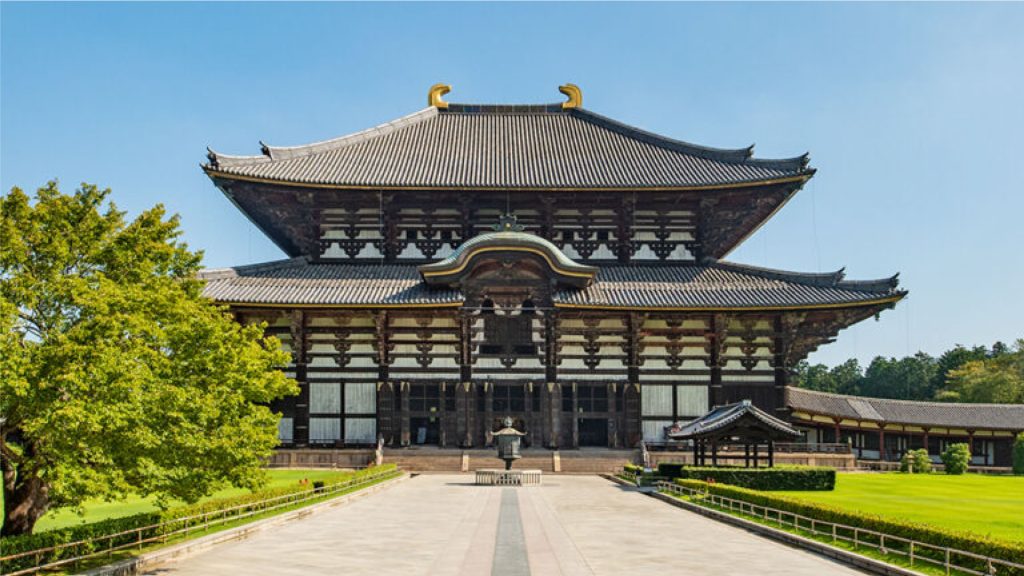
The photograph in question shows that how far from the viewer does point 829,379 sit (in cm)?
13500

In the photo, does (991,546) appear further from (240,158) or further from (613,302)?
(240,158)

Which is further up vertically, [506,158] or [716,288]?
[506,158]

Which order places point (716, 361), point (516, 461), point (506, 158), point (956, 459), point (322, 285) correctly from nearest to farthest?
point (516, 461)
point (322, 285)
point (716, 361)
point (956, 459)
point (506, 158)

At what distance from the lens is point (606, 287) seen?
47594 mm

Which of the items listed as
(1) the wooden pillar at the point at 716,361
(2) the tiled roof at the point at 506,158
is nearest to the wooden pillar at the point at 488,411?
(2) the tiled roof at the point at 506,158

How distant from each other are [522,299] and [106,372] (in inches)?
1266

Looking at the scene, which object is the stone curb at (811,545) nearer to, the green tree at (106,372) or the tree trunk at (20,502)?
the green tree at (106,372)

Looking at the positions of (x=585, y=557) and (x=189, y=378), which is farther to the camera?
(x=189, y=378)

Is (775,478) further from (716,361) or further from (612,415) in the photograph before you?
(612,415)

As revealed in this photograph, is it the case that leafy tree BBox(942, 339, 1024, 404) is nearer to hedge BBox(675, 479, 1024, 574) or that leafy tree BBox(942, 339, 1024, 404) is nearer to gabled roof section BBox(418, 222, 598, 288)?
gabled roof section BBox(418, 222, 598, 288)

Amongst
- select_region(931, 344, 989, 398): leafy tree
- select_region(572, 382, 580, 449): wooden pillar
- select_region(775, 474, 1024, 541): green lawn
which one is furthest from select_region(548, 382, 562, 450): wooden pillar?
select_region(931, 344, 989, 398): leafy tree

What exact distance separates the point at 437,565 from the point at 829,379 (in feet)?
418

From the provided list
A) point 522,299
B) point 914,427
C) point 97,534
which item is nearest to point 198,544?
point 97,534

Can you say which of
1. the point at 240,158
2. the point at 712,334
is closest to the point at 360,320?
the point at 240,158
